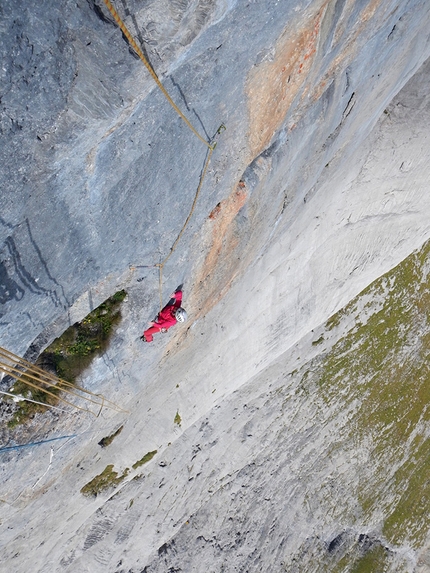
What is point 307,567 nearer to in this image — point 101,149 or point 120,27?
point 101,149

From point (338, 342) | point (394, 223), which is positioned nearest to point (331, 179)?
point (394, 223)

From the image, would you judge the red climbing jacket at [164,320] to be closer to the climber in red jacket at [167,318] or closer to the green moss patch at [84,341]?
the climber in red jacket at [167,318]

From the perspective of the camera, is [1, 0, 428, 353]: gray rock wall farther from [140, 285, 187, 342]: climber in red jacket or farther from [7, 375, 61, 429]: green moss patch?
[7, 375, 61, 429]: green moss patch

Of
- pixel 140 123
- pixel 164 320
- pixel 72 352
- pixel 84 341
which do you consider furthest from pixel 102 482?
pixel 140 123

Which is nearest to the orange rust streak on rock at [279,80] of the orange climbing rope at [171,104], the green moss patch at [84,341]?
the orange climbing rope at [171,104]

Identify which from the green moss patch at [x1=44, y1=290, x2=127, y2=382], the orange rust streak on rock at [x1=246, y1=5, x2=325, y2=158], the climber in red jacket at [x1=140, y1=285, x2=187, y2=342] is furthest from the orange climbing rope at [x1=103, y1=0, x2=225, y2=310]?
the green moss patch at [x1=44, y1=290, x2=127, y2=382]

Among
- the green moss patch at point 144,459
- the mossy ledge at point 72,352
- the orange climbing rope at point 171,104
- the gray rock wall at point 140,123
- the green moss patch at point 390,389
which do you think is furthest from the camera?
the green moss patch at point 390,389
